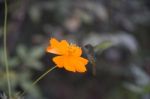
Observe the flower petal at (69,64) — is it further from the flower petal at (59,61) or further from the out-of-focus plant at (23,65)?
the out-of-focus plant at (23,65)

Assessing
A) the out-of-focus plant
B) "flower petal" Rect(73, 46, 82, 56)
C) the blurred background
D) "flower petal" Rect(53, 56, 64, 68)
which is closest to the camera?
"flower petal" Rect(53, 56, 64, 68)

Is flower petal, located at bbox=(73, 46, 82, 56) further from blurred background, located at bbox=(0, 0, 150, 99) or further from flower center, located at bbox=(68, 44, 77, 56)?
blurred background, located at bbox=(0, 0, 150, 99)

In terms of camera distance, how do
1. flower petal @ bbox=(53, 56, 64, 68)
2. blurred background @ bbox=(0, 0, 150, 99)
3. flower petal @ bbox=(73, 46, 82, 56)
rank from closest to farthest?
flower petal @ bbox=(53, 56, 64, 68) → flower petal @ bbox=(73, 46, 82, 56) → blurred background @ bbox=(0, 0, 150, 99)

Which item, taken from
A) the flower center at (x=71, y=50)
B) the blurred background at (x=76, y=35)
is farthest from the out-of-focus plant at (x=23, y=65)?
the flower center at (x=71, y=50)

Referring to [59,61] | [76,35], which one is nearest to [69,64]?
[59,61]

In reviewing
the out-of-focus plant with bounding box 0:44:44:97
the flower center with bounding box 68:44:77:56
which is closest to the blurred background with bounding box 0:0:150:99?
the out-of-focus plant with bounding box 0:44:44:97

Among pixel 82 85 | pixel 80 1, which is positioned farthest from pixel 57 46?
pixel 82 85
